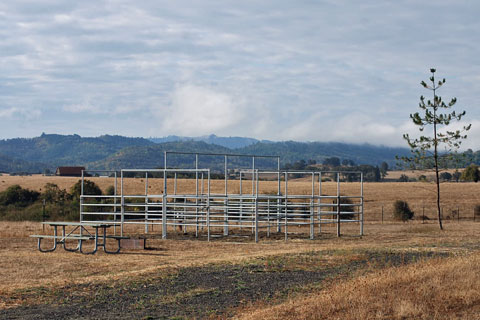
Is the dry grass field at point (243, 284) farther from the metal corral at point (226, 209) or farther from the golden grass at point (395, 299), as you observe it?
the metal corral at point (226, 209)

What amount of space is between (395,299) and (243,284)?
334 cm

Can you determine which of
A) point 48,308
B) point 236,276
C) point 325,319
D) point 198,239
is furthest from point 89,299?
point 198,239

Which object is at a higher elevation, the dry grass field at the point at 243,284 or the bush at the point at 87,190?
the bush at the point at 87,190

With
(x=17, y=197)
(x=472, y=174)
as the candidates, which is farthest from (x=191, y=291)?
(x=472, y=174)

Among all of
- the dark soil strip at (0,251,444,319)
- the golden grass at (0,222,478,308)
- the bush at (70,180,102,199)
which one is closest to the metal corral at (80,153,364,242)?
the golden grass at (0,222,478,308)

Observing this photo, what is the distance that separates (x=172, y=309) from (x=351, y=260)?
618cm

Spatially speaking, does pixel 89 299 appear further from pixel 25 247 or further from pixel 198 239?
pixel 198 239

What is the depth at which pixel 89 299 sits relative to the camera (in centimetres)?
1045

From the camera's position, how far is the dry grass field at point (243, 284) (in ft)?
29.5

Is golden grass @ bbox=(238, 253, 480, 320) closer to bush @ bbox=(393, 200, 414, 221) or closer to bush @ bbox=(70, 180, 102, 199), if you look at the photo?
bush @ bbox=(393, 200, 414, 221)

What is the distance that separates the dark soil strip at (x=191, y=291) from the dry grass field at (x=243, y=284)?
0.02 metres

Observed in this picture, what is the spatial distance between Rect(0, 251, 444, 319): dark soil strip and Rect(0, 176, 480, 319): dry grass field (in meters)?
0.02

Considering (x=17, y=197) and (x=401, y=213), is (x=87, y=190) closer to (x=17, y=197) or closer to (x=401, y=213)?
(x=17, y=197)

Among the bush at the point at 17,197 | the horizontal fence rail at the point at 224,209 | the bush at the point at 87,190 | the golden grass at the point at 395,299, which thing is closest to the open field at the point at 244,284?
the golden grass at the point at 395,299
